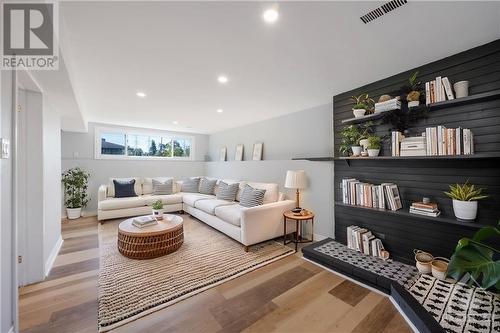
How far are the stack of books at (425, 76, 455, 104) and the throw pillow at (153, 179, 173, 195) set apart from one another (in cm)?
499

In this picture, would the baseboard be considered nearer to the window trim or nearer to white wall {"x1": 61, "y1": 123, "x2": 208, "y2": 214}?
white wall {"x1": 61, "y1": 123, "x2": 208, "y2": 214}

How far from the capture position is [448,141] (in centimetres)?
193

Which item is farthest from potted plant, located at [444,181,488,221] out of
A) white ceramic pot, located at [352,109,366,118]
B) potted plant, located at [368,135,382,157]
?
white ceramic pot, located at [352,109,366,118]

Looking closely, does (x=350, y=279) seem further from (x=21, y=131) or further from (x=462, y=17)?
(x=21, y=131)

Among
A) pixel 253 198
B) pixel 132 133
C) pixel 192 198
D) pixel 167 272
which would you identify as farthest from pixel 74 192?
pixel 253 198

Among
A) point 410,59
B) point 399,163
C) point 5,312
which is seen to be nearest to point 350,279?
point 399,163

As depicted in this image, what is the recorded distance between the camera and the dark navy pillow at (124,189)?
14.8 ft

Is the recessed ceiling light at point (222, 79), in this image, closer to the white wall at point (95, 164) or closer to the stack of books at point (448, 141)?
the stack of books at point (448, 141)

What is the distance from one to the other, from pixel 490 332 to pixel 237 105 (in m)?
3.57

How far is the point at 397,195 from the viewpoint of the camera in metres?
2.40

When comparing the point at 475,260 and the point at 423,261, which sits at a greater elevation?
the point at 475,260

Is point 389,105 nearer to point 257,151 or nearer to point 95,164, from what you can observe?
point 257,151

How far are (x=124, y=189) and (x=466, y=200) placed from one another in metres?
5.48

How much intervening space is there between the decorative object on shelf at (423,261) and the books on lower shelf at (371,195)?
506 millimetres
